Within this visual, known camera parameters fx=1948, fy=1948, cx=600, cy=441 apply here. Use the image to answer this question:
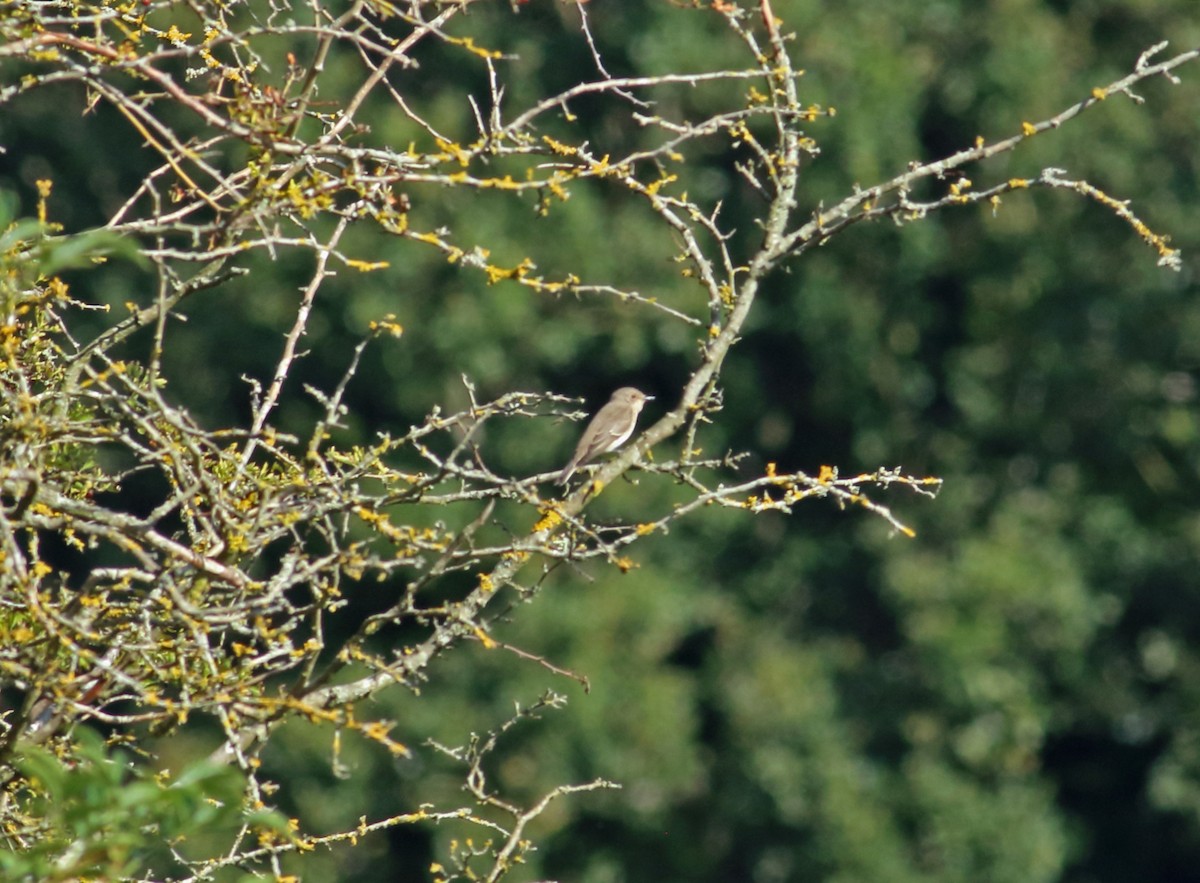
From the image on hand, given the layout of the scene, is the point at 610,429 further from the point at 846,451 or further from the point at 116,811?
the point at 846,451

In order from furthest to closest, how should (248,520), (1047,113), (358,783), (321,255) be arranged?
1. (1047,113)
2. (358,783)
3. (321,255)
4. (248,520)

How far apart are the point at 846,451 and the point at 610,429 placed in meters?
10.6

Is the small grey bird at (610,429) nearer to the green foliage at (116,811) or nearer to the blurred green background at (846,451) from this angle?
the blurred green background at (846,451)

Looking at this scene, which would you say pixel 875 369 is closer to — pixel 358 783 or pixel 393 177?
pixel 358 783

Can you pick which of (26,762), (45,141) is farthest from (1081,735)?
(26,762)

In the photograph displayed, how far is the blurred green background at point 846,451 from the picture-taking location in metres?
19.1

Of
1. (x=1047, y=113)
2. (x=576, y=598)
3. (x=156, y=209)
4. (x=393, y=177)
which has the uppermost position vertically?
(x=1047, y=113)

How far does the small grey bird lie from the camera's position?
11.0 m

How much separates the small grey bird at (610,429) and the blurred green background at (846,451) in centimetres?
648

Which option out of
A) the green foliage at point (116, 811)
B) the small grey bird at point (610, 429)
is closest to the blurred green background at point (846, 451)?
the small grey bird at point (610, 429)

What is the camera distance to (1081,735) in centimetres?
2122

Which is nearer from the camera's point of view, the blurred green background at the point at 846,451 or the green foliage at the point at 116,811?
the green foliage at the point at 116,811

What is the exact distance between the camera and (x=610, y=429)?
445 inches

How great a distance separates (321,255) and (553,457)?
47.8 feet
